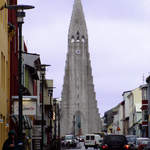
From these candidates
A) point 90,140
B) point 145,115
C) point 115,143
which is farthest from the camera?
point 145,115

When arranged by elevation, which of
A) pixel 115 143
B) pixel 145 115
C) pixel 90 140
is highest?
pixel 145 115

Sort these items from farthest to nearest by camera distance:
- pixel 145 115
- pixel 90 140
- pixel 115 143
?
pixel 145 115, pixel 90 140, pixel 115 143

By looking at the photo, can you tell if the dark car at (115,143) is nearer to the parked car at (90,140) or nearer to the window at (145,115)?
the parked car at (90,140)

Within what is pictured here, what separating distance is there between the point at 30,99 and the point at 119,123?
518ft

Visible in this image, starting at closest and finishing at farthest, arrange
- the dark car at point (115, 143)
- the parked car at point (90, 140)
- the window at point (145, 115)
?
the dark car at point (115, 143), the parked car at point (90, 140), the window at point (145, 115)

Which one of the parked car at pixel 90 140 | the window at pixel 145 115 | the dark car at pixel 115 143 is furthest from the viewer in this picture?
the window at pixel 145 115

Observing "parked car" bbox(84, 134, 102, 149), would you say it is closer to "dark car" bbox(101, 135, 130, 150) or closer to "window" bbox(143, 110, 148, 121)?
"window" bbox(143, 110, 148, 121)

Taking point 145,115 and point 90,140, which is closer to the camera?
point 90,140

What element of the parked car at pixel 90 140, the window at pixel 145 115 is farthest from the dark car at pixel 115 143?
the window at pixel 145 115

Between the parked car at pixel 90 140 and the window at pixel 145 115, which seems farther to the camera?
the window at pixel 145 115

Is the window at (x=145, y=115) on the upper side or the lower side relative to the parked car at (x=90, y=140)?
upper

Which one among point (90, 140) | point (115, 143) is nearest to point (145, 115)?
point (90, 140)

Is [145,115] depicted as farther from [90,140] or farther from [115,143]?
[115,143]

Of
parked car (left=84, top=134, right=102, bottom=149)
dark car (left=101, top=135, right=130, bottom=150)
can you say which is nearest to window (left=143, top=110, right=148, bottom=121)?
parked car (left=84, top=134, right=102, bottom=149)
